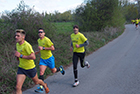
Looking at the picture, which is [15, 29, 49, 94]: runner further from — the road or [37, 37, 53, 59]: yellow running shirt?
the road

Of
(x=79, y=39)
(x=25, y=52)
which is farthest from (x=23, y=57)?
(x=79, y=39)

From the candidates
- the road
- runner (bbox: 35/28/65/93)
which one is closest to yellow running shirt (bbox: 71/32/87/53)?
runner (bbox: 35/28/65/93)

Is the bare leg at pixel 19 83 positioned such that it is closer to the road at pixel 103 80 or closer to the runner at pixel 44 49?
the runner at pixel 44 49

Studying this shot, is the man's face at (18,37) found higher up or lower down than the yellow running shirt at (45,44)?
higher up

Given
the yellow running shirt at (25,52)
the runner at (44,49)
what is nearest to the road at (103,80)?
the runner at (44,49)

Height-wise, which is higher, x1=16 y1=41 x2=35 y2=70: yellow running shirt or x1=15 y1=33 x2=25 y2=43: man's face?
x1=15 y1=33 x2=25 y2=43: man's face

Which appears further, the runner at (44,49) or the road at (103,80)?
the runner at (44,49)

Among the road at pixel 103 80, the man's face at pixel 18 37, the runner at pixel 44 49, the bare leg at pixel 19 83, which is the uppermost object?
the man's face at pixel 18 37

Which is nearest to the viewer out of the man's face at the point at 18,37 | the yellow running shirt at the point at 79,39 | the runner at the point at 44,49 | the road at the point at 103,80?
the man's face at the point at 18,37

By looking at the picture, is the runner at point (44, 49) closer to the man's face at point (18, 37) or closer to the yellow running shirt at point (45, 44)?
the yellow running shirt at point (45, 44)

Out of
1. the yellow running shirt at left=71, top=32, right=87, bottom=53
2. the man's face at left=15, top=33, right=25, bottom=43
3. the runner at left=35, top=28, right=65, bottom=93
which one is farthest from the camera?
the yellow running shirt at left=71, top=32, right=87, bottom=53

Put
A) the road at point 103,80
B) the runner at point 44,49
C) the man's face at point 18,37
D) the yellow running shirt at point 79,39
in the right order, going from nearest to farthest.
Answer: the man's face at point 18,37
the road at point 103,80
the runner at point 44,49
the yellow running shirt at point 79,39

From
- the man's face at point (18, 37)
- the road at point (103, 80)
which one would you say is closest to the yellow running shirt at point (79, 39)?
the road at point (103, 80)

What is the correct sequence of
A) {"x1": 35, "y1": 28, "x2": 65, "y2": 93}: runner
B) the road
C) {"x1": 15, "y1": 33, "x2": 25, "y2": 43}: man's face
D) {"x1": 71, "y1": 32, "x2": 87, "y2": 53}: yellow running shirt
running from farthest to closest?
{"x1": 71, "y1": 32, "x2": 87, "y2": 53}: yellow running shirt → {"x1": 35, "y1": 28, "x2": 65, "y2": 93}: runner → the road → {"x1": 15, "y1": 33, "x2": 25, "y2": 43}: man's face
